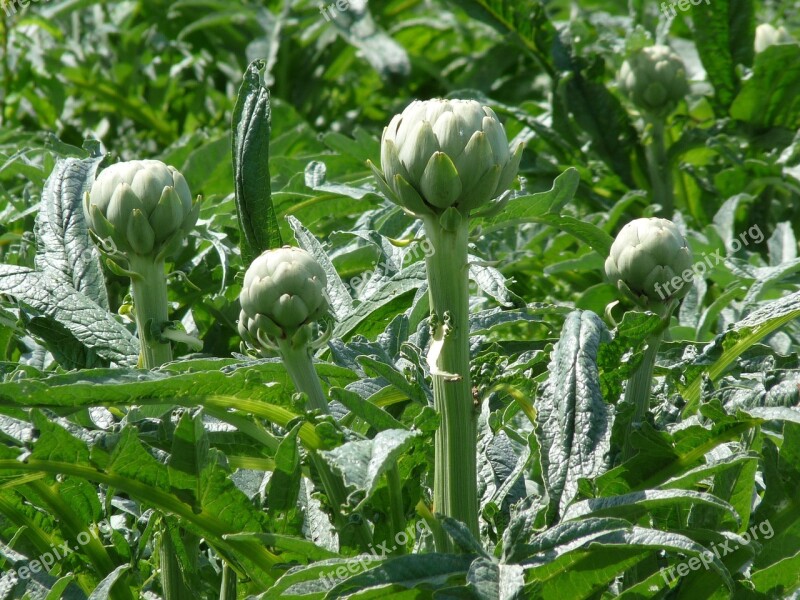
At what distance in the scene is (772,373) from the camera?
1.15 metres

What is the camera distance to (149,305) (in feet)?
3.96

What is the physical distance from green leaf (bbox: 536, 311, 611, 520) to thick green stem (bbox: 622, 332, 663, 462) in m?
0.08

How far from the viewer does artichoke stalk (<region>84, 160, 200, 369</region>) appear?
1.16 meters

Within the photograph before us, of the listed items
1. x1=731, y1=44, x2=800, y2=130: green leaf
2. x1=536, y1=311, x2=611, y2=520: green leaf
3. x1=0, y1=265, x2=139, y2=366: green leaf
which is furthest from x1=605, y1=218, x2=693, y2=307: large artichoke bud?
x1=731, y1=44, x2=800, y2=130: green leaf

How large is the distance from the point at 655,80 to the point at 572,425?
1.37m

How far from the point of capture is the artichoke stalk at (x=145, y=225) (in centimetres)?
116

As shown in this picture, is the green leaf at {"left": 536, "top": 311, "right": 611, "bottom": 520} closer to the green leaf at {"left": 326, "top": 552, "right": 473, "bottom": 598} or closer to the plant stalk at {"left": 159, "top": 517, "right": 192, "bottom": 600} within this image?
the green leaf at {"left": 326, "top": 552, "right": 473, "bottom": 598}

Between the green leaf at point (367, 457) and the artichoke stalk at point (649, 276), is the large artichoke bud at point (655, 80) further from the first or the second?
the green leaf at point (367, 457)

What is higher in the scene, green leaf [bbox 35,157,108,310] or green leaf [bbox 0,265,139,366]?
green leaf [bbox 35,157,108,310]

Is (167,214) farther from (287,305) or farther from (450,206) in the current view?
(450,206)

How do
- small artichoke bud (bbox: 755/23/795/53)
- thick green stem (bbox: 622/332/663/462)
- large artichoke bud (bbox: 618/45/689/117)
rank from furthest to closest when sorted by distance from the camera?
small artichoke bud (bbox: 755/23/795/53), large artichoke bud (bbox: 618/45/689/117), thick green stem (bbox: 622/332/663/462)

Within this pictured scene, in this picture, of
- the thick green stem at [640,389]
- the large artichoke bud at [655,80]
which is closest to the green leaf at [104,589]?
the thick green stem at [640,389]

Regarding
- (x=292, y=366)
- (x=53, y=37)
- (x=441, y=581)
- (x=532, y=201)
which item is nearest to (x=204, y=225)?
(x=532, y=201)

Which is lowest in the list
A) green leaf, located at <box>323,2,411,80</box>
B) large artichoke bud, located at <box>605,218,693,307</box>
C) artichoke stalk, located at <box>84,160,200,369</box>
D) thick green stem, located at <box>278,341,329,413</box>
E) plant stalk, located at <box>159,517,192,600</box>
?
plant stalk, located at <box>159,517,192,600</box>
